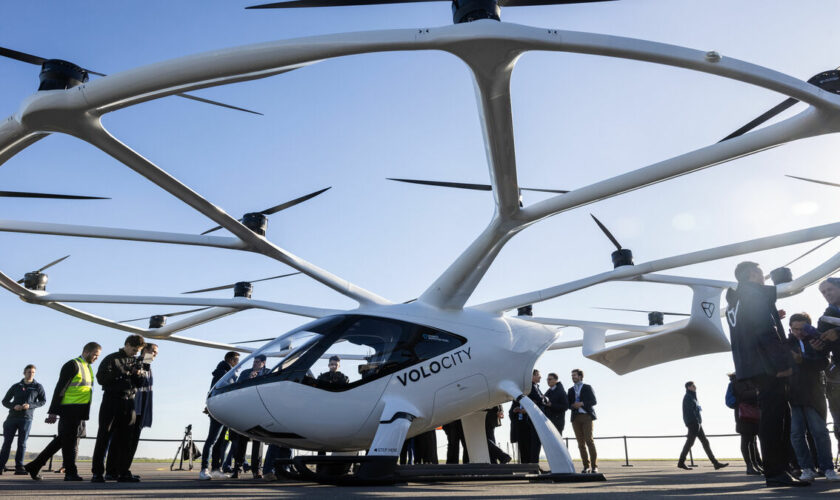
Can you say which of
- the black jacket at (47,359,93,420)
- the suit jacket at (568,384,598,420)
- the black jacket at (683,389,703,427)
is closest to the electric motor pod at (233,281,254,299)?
the black jacket at (47,359,93,420)

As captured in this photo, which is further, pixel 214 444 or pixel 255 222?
pixel 255 222

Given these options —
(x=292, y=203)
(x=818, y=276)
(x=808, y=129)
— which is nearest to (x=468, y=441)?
(x=292, y=203)

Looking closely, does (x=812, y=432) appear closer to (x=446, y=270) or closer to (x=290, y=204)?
(x=446, y=270)

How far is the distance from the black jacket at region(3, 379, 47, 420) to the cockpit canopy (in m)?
5.45

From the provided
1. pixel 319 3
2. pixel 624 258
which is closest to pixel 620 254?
pixel 624 258

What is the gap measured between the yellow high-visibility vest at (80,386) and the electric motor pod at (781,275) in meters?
15.1

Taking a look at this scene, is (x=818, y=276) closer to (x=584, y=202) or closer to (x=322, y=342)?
(x=584, y=202)

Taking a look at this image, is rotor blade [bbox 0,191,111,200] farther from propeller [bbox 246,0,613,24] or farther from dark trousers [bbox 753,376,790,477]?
dark trousers [bbox 753,376,790,477]

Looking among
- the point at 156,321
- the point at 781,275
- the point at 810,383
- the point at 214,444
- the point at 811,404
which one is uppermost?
the point at 781,275

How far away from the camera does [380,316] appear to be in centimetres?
749

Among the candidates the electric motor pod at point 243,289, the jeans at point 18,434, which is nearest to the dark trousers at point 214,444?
the jeans at point 18,434

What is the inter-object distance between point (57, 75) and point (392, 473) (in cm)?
529

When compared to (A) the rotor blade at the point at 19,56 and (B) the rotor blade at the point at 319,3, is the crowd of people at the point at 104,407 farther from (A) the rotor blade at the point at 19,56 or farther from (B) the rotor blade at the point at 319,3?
(B) the rotor blade at the point at 319,3

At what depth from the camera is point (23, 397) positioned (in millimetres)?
10297
